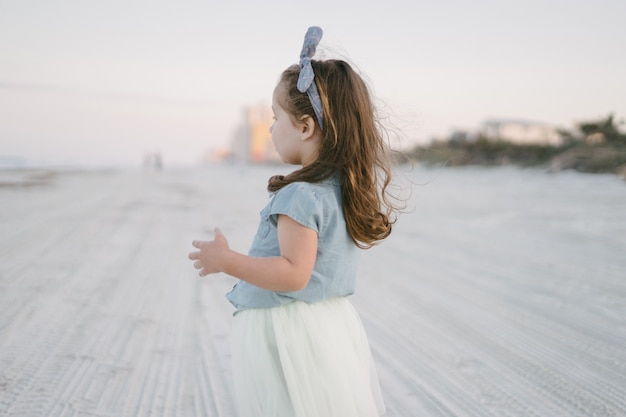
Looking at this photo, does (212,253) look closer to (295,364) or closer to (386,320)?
(295,364)

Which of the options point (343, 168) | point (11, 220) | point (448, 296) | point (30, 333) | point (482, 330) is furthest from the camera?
point (11, 220)

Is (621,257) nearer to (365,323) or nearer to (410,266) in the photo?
(410,266)

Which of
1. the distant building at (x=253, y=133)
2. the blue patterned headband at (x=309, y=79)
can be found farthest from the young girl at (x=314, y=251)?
the distant building at (x=253, y=133)

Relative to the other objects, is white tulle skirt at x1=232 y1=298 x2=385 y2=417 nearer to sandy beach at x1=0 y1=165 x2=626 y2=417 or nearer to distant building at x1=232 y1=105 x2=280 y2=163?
sandy beach at x1=0 y1=165 x2=626 y2=417

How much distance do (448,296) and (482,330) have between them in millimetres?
670

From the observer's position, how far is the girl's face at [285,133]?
1382 millimetres

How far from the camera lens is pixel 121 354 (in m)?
2.49

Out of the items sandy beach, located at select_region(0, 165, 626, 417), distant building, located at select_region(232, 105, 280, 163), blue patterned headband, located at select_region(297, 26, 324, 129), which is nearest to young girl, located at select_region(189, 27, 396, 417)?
blue patterned headband, located at select_region(297, 26, 324, 129)

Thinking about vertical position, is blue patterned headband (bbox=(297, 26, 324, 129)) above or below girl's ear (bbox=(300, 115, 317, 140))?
above

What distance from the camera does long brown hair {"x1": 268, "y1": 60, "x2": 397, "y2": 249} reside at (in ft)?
4.37

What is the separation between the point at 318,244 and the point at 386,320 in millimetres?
1945

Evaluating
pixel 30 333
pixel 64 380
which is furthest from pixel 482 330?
pixel 30 333

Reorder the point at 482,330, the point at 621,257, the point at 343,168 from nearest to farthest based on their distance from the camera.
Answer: the point at 343,168 < the point at 482,330 < the point at 621,257

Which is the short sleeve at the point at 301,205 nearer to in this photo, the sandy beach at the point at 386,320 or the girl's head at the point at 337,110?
the girl's head at the point at 337,110
